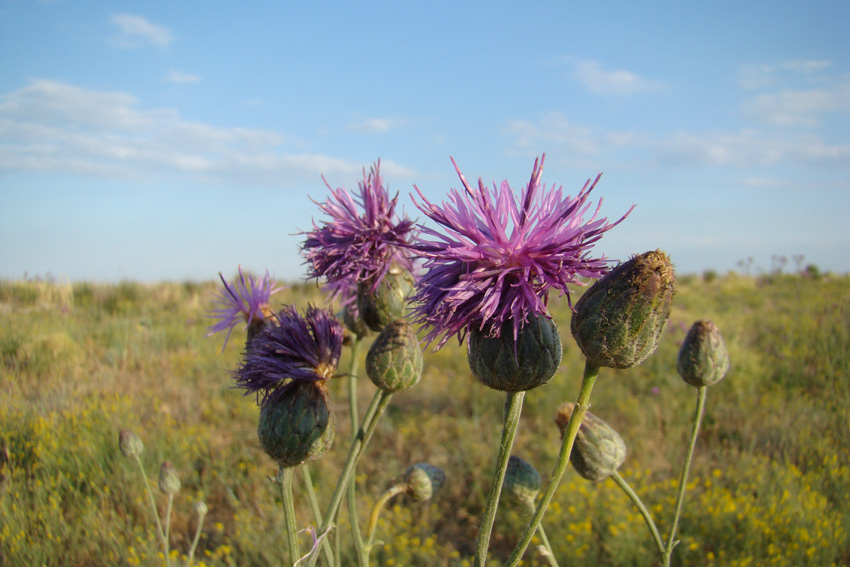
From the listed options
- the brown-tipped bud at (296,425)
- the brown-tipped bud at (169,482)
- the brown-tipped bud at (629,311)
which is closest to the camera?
the brown-tipped bud at (629,311)

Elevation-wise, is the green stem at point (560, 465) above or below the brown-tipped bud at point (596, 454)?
above

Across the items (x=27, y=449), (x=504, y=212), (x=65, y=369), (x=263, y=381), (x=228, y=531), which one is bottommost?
(x=228, y=531)

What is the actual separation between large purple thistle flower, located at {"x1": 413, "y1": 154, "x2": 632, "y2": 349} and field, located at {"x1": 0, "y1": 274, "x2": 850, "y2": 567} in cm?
334

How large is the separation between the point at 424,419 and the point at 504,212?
21.9 feet

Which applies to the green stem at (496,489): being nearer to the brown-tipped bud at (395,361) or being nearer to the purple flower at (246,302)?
the brown-tipped bud at (395,361)

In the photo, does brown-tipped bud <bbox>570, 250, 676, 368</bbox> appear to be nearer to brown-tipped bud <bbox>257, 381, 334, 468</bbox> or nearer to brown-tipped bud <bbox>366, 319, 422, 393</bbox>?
brown-tipped bud <bbox>366, 319, 422, 393</bbox>

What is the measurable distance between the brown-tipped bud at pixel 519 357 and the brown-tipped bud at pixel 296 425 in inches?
33.6

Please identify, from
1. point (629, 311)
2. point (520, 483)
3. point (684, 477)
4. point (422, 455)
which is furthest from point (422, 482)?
point (422, 455)

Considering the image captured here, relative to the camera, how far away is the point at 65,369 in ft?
24.6

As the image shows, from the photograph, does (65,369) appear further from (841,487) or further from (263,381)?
(841,487)

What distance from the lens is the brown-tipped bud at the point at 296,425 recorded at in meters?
2.16

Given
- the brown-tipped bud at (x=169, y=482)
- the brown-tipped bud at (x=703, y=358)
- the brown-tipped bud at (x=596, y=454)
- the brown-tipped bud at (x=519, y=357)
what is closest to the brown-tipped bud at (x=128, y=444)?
the brown-tipped bud at (x=169, y=482)

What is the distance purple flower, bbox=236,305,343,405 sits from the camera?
7.59 feet

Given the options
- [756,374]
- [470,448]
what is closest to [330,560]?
[470,448]
